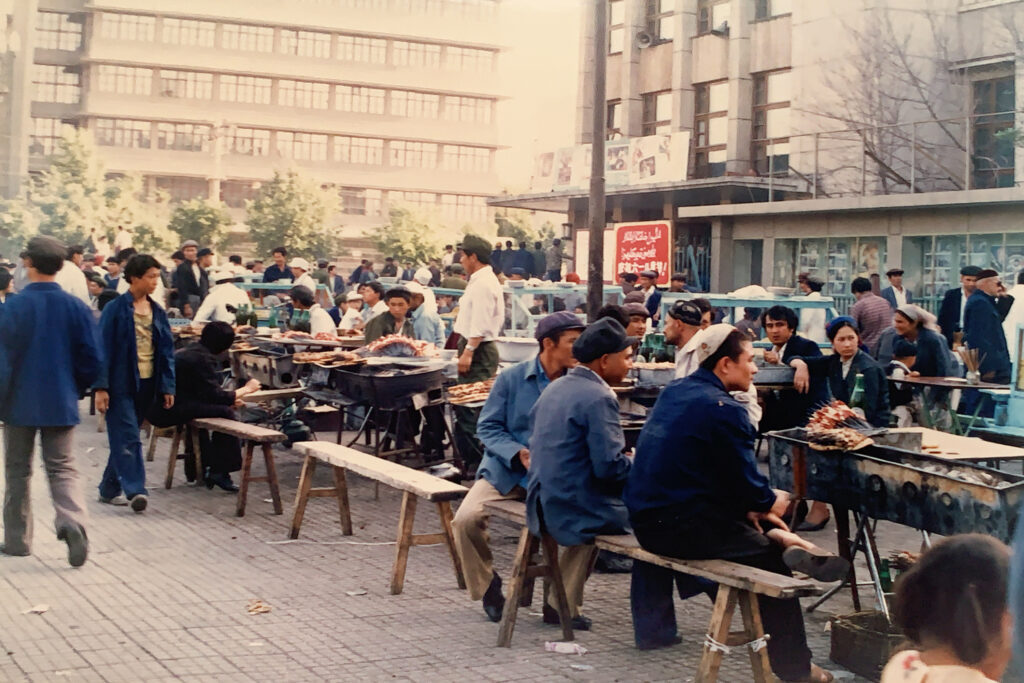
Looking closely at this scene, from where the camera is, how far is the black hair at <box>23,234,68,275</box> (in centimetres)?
800

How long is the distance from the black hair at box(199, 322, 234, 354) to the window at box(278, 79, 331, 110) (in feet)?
224

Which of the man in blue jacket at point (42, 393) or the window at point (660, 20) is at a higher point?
the window at point (660, 20)

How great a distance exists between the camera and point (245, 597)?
23.7 ft

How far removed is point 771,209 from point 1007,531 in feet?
65.3

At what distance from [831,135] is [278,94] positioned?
2196 inches

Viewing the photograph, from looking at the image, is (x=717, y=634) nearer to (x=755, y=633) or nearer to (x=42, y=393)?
(x=755, y=633)

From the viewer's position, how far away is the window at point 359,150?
254 ft

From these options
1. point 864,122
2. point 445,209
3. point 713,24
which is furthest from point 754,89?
point 445,209

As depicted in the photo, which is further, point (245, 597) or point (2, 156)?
point (2, 156)

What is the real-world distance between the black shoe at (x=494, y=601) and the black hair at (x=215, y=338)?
456 centimetres

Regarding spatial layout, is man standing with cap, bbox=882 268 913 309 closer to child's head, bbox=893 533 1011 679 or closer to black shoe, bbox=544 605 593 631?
black shoe, bbox=544 605 593 631

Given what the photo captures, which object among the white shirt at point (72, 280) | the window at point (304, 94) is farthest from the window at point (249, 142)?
the white shirt at point (72, 280)

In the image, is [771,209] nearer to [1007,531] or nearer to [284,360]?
[284,360]

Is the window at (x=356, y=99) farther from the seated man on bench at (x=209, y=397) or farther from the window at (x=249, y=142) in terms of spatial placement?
the seated man on bench at (x=209, y=397)
